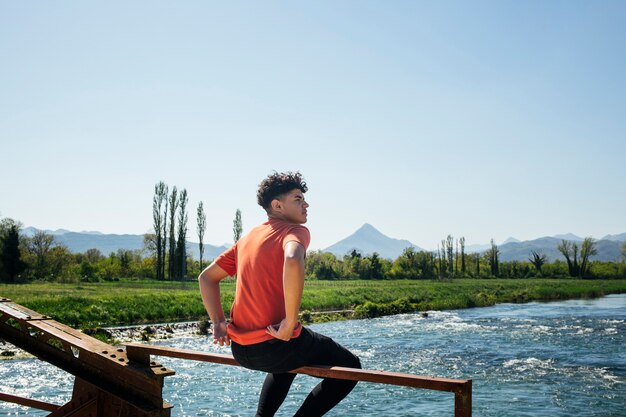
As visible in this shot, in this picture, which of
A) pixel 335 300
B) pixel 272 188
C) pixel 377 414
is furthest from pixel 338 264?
pixel 272 188

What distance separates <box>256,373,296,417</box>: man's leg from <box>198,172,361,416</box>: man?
5.2 inches

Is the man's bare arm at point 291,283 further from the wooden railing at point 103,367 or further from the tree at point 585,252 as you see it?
the tree at point 585,252

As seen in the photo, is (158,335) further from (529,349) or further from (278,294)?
(278,294)

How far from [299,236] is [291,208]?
1.21 ft

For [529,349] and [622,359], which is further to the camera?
[529,349]

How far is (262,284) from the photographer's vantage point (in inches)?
114

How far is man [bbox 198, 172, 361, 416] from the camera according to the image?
2.74m

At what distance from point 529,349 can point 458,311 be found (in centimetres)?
1732

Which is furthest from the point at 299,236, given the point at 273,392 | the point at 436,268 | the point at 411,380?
the point at 436,268

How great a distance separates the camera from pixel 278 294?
2893 millimetres

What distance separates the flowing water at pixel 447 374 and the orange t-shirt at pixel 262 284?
10.3m

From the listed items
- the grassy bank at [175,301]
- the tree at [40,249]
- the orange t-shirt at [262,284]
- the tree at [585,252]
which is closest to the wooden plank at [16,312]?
the orange t-shirt at [262,284]

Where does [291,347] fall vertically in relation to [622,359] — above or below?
above

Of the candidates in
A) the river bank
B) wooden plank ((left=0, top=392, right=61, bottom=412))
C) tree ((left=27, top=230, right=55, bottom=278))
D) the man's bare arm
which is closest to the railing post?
the man's bare arm
